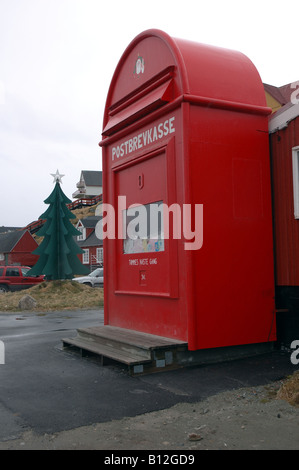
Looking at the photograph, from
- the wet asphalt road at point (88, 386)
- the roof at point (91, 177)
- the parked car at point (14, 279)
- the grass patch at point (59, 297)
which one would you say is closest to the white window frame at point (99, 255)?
the parked car at point (14, 279)

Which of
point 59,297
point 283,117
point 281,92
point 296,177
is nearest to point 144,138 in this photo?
point 283,117

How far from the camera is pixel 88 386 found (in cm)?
676

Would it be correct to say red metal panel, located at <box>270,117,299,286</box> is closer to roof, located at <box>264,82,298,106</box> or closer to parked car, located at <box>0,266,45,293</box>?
roof, located at <box>264,82,298,106</box>

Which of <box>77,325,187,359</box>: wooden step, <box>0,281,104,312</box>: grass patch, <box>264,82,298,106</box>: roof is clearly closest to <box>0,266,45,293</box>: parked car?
<box>0,281,104,312</box>: grass patch

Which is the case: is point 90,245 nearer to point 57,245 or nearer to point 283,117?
point 57,245

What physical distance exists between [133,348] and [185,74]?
444 cm

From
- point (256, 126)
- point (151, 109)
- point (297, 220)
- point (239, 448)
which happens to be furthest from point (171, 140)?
point (239, 448)

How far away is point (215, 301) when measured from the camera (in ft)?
25.5

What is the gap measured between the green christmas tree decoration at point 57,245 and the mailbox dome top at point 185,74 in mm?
16921

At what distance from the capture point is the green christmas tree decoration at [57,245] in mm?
25609

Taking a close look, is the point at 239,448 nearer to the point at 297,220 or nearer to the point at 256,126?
the point at 297,220

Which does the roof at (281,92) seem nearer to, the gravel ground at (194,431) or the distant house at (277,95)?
the distant house at (277,95)

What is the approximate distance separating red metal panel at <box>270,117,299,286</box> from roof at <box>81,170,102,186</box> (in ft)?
302

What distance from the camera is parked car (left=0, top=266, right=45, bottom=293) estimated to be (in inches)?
1099
